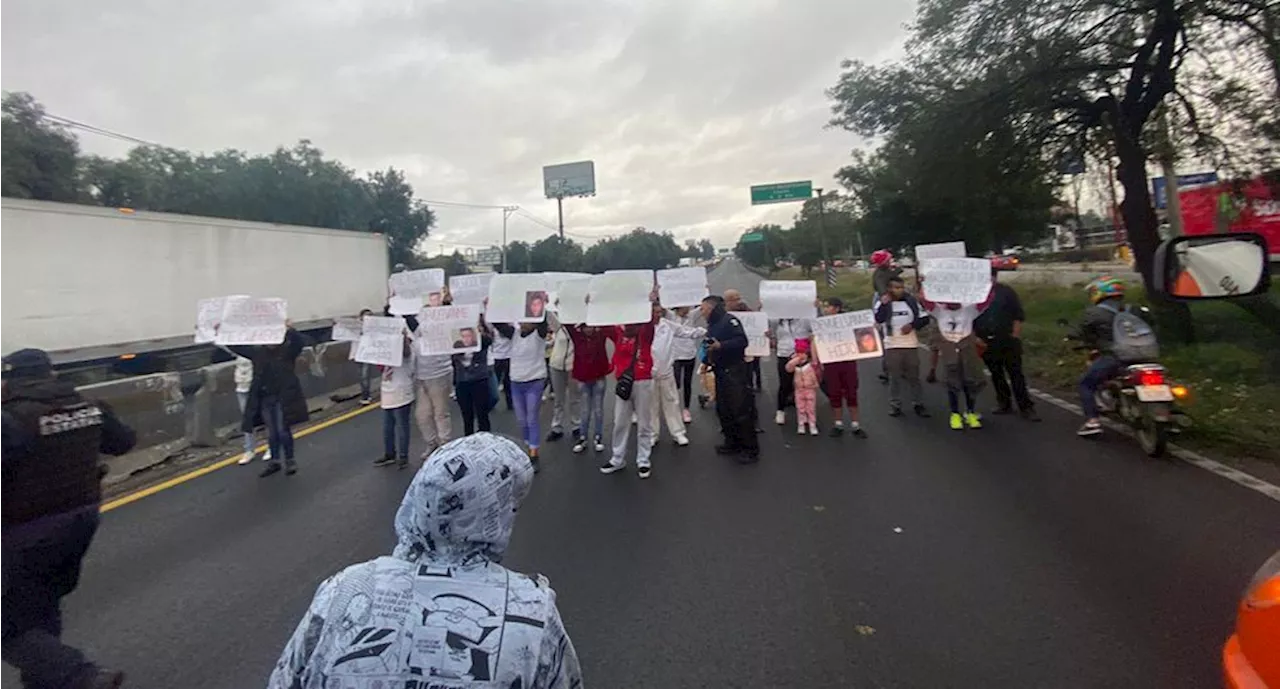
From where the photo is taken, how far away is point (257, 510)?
7.31 metres

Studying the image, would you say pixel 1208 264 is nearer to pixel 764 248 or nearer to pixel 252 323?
pixel 252 323

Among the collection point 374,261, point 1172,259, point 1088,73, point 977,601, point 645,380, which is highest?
point 1088,73

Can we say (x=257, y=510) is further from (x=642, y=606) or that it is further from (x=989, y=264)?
(x=989, y=264)

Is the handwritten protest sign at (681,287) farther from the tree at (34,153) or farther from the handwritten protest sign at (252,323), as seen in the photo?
the tree at (34,153)

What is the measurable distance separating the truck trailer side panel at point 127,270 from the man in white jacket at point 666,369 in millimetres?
10249

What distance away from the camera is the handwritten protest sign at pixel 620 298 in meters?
8.30

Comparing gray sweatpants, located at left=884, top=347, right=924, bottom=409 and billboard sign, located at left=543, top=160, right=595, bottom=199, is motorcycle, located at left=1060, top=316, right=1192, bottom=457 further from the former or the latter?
billboard sign, located at left=543, top=160, right=595, bottom=199

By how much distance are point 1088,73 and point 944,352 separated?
699cm

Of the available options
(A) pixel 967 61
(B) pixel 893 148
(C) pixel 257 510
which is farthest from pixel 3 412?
(B) pixel 893 148

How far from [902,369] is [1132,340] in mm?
2738

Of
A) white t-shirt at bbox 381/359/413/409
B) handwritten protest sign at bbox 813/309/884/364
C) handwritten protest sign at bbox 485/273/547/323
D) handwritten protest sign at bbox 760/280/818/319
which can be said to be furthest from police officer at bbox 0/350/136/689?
handwritten protest sign at bbox 760/280/818/319

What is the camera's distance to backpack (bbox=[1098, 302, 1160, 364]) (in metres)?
7.98

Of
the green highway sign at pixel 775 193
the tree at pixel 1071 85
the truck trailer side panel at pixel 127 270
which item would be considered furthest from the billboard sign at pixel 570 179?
the tree at pixel 1071 85

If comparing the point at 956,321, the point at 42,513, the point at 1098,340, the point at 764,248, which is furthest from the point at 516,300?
the point at 764,248
